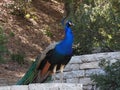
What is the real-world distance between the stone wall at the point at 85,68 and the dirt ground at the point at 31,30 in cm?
334

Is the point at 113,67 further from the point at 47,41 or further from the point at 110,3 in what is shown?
the point at 47,41

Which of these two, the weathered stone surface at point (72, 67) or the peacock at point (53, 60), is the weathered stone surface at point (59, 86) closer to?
the peacock at point (53, 60)

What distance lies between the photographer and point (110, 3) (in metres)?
8.80

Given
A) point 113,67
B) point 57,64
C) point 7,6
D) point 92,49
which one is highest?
point 57,64

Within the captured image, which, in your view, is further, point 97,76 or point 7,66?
point 7,66

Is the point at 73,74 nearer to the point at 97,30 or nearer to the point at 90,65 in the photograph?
the point at 90,65

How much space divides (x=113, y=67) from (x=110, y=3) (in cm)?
312

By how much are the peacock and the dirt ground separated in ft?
16.4

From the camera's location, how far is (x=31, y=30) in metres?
14.6

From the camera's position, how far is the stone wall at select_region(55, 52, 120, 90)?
22.4 ft

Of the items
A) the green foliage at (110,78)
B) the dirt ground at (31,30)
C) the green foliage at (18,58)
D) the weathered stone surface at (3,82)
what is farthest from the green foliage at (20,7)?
the green foliage at (110,78)

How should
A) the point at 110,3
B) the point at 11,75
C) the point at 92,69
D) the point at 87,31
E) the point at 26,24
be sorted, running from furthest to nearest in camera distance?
the point at 26,24 → the point at 11,75 → the point at 110,3 → the point at 87,31 → the point at 92,69

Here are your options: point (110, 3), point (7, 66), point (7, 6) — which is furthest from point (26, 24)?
point (110, 3)

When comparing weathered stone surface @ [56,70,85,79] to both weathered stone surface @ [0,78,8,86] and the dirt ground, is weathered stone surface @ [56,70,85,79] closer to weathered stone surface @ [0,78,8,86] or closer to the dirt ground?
weathered stone surface @ [0,78,8,86]
